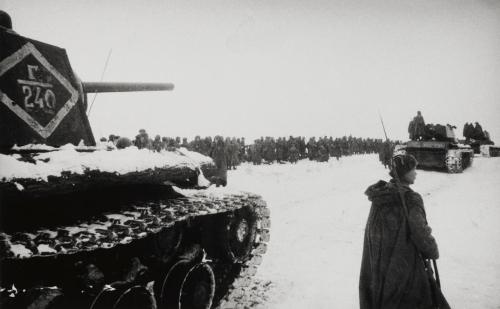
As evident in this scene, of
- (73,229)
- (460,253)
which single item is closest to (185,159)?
(73,229)

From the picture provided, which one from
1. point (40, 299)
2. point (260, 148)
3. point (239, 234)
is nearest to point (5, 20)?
point (40, 299)

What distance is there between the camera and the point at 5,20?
3596mm

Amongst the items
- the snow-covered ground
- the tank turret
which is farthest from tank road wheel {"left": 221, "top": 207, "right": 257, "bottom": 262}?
the tank turret

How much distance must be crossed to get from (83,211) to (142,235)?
2.34 feet

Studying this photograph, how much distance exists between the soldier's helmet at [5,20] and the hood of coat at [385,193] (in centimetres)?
382

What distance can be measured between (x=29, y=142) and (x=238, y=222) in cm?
285

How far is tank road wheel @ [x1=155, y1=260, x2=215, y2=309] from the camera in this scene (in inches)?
161

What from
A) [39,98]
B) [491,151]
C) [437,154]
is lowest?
[437,154]

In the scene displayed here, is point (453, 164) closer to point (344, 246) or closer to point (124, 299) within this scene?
point (344, 246)

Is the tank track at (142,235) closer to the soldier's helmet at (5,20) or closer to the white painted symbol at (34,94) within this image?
the white painted symbol at (34,94)

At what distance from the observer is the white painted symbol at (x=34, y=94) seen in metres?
3.31

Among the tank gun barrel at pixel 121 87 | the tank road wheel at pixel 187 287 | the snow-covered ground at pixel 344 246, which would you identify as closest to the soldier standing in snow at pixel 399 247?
the snow-covered ground at pixel 344 246

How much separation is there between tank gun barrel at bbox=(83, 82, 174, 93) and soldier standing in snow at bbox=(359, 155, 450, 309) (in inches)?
158

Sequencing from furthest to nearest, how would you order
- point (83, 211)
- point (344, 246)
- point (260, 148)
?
point (260, 148), point (344, 246), point (83, 211)
